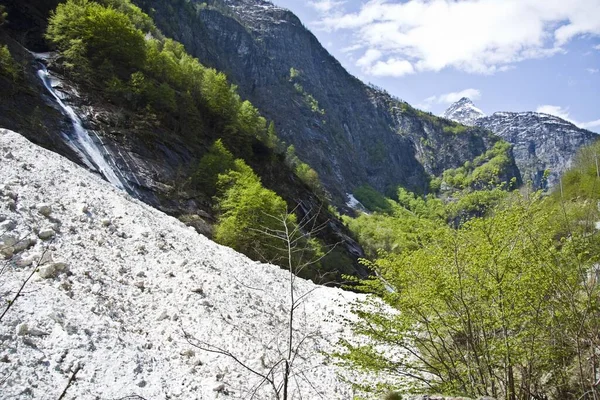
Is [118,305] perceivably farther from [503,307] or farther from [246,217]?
[246,217]

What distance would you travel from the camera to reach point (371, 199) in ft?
500

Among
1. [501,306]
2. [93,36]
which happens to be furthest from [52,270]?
[93,36]

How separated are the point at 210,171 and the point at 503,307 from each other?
1147 inches

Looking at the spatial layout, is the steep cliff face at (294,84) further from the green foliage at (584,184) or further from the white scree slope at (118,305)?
the white scree slope at (118,305)

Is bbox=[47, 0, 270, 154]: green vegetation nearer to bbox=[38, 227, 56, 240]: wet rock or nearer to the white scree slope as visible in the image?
the white scree slope

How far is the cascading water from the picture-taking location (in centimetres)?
2497

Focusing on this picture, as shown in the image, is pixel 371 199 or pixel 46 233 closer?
pixel 46 233

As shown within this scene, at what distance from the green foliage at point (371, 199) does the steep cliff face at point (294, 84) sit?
4.04 m

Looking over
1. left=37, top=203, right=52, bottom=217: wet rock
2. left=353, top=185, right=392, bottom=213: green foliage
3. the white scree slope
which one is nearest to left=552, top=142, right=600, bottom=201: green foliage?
the white scree slope

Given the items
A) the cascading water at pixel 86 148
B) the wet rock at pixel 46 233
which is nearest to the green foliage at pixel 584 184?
the wet rock at pixel 46 233

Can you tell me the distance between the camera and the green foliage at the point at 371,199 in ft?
482

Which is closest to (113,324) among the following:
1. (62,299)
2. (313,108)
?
(62,299)

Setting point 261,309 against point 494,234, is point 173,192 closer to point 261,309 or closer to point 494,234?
point 261,309

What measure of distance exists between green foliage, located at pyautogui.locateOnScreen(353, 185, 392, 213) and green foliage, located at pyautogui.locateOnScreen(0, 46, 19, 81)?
411ft
